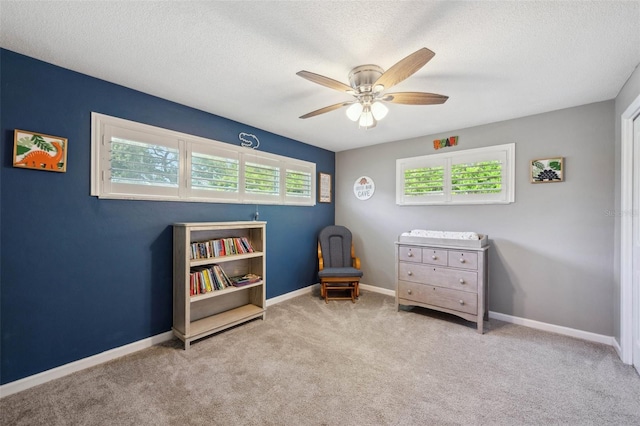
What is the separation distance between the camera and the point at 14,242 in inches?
73.5

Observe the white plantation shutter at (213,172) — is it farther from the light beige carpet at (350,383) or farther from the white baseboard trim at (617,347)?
the white baseboard trim at (617,347)

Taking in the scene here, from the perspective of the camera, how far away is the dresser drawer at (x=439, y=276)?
2.88 m

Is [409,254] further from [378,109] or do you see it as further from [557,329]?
[378,109]

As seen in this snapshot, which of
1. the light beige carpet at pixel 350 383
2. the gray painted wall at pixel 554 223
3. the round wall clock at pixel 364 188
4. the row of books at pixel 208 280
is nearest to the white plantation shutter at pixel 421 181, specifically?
the gray painted wall at pixel 554 223

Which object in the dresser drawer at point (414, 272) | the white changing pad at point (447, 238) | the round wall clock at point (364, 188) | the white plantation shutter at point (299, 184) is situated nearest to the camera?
the white changing pad at point (447, 238)

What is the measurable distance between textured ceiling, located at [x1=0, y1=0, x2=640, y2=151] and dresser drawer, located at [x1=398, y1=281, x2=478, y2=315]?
203 centimetres

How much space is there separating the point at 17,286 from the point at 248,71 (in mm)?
2289

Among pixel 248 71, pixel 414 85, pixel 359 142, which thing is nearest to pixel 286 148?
pixel 359 142

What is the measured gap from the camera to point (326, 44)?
1731 millimetres

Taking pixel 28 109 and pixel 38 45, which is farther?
pixel 28 109

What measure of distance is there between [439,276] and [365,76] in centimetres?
232

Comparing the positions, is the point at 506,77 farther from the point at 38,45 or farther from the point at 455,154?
the point at 38,45

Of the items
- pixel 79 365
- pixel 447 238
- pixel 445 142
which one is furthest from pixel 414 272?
pixel 79 365

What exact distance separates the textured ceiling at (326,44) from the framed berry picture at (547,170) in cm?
59
